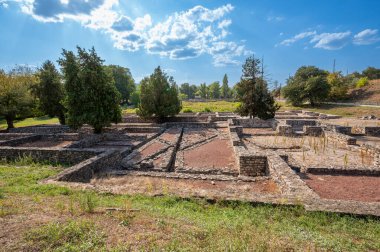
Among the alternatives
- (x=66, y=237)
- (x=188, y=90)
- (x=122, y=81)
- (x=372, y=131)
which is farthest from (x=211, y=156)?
(x=188, y=90)

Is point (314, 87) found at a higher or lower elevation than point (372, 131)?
higher

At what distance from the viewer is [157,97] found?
22078 mm

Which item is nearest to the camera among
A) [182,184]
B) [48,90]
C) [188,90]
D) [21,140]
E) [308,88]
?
[182,184]

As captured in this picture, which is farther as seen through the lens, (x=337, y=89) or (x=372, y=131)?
(x=337, y=89)

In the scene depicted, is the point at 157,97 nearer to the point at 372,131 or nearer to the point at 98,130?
the point at 98,130

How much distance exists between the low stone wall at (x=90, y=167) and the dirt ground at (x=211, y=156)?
135 inches

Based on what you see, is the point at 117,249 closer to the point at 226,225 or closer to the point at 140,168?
the point at 226,225

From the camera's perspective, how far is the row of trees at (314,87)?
39469 mm

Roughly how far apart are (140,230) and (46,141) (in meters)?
14.8

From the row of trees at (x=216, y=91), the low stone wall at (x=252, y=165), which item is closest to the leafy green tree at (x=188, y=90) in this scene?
the row of trees at (x=216, y=91)

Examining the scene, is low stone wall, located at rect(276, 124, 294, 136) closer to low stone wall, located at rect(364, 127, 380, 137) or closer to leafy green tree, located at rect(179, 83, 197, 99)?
low stone wall, located at rect(364, 127, 380, 137)

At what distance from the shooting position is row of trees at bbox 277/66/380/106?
129 ft

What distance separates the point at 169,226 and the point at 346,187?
20.0 feet

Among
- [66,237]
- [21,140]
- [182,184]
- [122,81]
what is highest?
[122,81]
